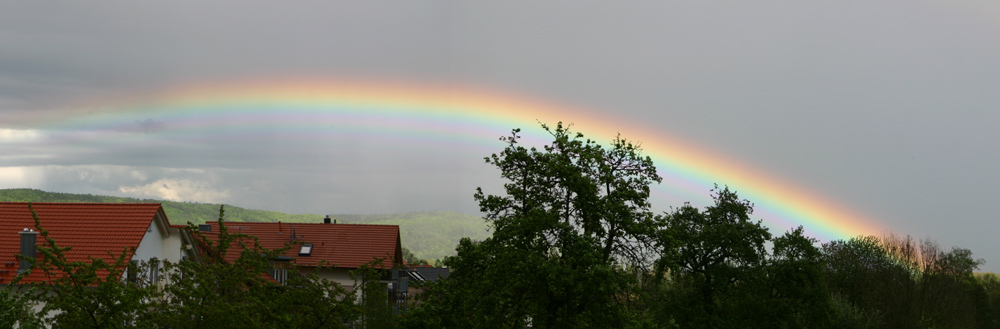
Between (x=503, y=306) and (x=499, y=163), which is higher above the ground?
(x=499, y=163)

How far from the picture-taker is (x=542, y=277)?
2528 cm

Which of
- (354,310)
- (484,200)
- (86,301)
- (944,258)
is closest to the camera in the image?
(86,301)

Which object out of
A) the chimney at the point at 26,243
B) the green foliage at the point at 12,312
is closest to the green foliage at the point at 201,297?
the green foliage at the point at 12,312

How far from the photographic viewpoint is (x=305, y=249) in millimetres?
70125

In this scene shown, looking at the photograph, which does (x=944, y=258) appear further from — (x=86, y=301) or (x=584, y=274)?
(x=86, y=301)

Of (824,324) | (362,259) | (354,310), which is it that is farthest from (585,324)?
(362,259)

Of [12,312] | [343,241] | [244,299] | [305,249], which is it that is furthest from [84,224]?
[343,241]

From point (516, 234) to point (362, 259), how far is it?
42794 mm

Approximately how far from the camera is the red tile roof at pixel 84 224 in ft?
121

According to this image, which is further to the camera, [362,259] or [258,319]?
[362,259]

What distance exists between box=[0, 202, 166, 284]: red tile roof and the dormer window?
95.1ft

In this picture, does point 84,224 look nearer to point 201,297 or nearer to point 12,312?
point 12,312

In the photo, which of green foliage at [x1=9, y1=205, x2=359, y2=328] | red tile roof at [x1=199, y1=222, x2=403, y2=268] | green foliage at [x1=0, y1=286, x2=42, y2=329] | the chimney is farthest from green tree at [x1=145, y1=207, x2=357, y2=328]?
red tile roof at [x1=199, y1=222, x2=403, y2=268]

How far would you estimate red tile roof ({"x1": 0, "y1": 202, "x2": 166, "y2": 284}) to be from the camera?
36969 millimetres
